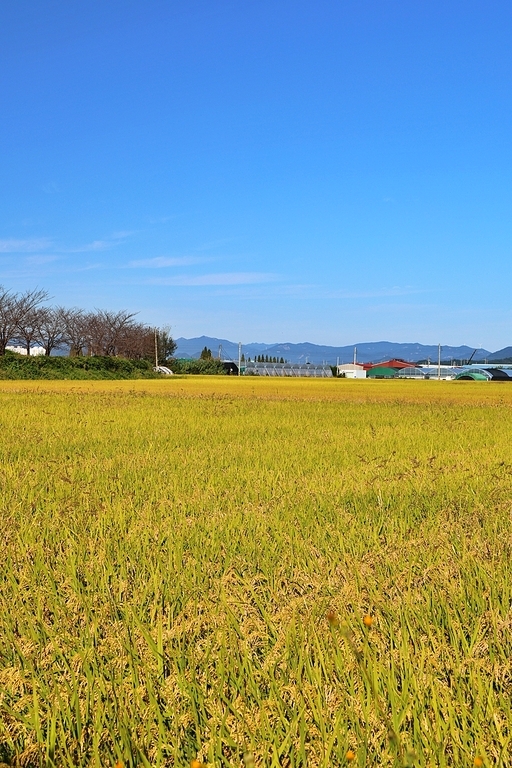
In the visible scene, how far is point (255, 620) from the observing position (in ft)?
8.57

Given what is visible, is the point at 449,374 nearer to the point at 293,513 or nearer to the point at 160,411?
the point at 160,411

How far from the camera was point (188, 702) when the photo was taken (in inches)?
80.2

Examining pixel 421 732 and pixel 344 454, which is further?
pixel 344 454

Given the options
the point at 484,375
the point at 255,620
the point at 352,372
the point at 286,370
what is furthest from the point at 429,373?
the point at 255,620

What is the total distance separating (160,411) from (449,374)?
320 ft

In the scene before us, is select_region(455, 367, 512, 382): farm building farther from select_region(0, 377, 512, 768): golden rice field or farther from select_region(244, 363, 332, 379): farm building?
select_region(0, 377, 512, 768): golden rice field

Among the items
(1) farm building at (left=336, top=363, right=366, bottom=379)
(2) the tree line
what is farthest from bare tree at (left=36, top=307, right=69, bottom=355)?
(1) farm building at (left=336, top=363, right=366, bottom=379)

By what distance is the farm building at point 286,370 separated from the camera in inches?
4060

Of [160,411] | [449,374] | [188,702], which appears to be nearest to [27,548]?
[188,702]

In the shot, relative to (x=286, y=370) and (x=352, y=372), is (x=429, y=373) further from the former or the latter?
(x=286, y=370)

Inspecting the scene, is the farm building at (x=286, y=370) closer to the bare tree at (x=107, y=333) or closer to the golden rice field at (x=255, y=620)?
the bare tree at (x=107, y=333)

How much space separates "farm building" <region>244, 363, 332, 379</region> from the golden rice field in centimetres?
9519

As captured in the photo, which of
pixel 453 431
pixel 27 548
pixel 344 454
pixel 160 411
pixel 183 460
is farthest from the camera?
pixel 160 411

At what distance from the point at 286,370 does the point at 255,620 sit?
102 metres
